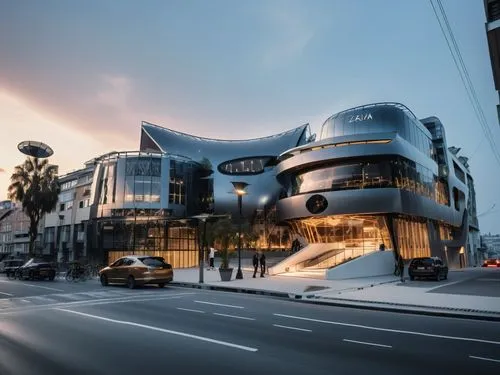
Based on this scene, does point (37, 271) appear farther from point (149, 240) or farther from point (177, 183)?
point (177, 183)

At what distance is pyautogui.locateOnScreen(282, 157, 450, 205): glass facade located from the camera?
123 feet

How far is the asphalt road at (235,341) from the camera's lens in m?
6.59

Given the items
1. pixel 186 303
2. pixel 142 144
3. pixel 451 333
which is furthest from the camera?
pixel 142 144

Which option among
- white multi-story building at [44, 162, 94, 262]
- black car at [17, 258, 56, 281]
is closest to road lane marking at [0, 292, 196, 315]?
black car at [17, 258, 56, 281]

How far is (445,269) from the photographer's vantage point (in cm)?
2838

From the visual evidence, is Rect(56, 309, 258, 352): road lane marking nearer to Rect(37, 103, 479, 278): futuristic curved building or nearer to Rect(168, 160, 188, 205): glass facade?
Rect(37, 103, 479, 278): futuristic curved building

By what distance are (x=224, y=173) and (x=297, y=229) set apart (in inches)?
1181

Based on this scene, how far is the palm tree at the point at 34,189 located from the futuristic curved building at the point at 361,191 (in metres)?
25.0

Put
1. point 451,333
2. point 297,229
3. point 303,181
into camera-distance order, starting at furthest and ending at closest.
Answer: point 297,229, point 303,181, point 451,333

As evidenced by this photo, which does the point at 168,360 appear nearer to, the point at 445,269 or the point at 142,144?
the point at 445,269

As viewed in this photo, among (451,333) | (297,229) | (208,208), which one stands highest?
(208,208)

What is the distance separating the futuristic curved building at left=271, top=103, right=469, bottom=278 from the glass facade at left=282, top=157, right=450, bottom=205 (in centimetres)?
9

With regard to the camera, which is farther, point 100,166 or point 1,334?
point 100,166

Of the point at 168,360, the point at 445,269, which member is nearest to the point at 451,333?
the point at 168,360
